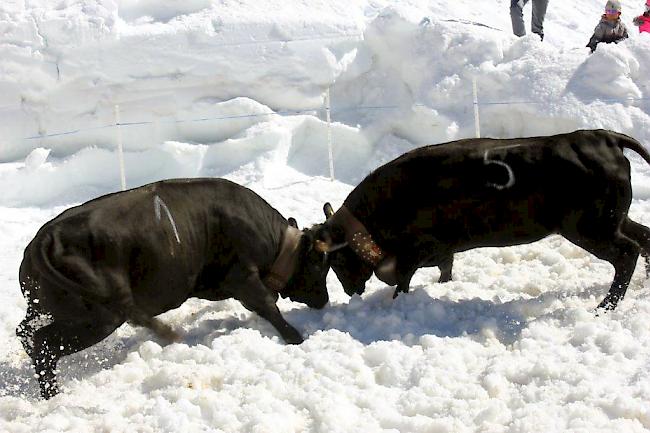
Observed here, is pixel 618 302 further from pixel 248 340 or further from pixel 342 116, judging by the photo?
pixel 342 116

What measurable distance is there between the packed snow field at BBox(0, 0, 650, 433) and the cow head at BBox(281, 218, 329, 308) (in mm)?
115

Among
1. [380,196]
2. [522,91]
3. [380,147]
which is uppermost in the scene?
[380,196]

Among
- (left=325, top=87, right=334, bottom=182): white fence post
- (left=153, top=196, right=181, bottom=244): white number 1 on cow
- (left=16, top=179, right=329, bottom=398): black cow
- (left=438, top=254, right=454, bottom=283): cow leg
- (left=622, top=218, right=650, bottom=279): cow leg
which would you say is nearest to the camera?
(left=16, top=179, right=329, bottom=398): black cow

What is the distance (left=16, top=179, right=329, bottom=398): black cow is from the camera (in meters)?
4.41

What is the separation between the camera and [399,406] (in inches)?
150

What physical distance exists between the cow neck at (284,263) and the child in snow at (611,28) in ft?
19.7

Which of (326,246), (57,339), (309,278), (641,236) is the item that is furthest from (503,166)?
(57,339)

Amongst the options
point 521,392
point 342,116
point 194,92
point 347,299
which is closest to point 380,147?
point 342,116

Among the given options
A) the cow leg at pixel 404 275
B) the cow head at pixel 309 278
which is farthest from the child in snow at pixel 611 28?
the cow head at pixel 309 278

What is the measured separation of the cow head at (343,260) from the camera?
18.3 ft

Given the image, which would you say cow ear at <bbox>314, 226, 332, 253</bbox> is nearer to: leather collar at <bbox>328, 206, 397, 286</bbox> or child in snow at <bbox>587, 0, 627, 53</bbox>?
leather collar at <bbox>328, 206, 397, 286</bbox>

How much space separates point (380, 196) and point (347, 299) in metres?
0.90

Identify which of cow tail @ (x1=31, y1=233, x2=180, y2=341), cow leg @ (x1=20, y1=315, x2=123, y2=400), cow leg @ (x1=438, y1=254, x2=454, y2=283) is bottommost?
cow leg @ (x1=438, y1=254, x2=454, y2=283)

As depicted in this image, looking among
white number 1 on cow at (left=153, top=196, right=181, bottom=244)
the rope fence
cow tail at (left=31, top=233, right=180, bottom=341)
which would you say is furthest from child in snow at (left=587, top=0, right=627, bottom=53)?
cow tail at (left=31, top=233, right=180, bottom=341)
